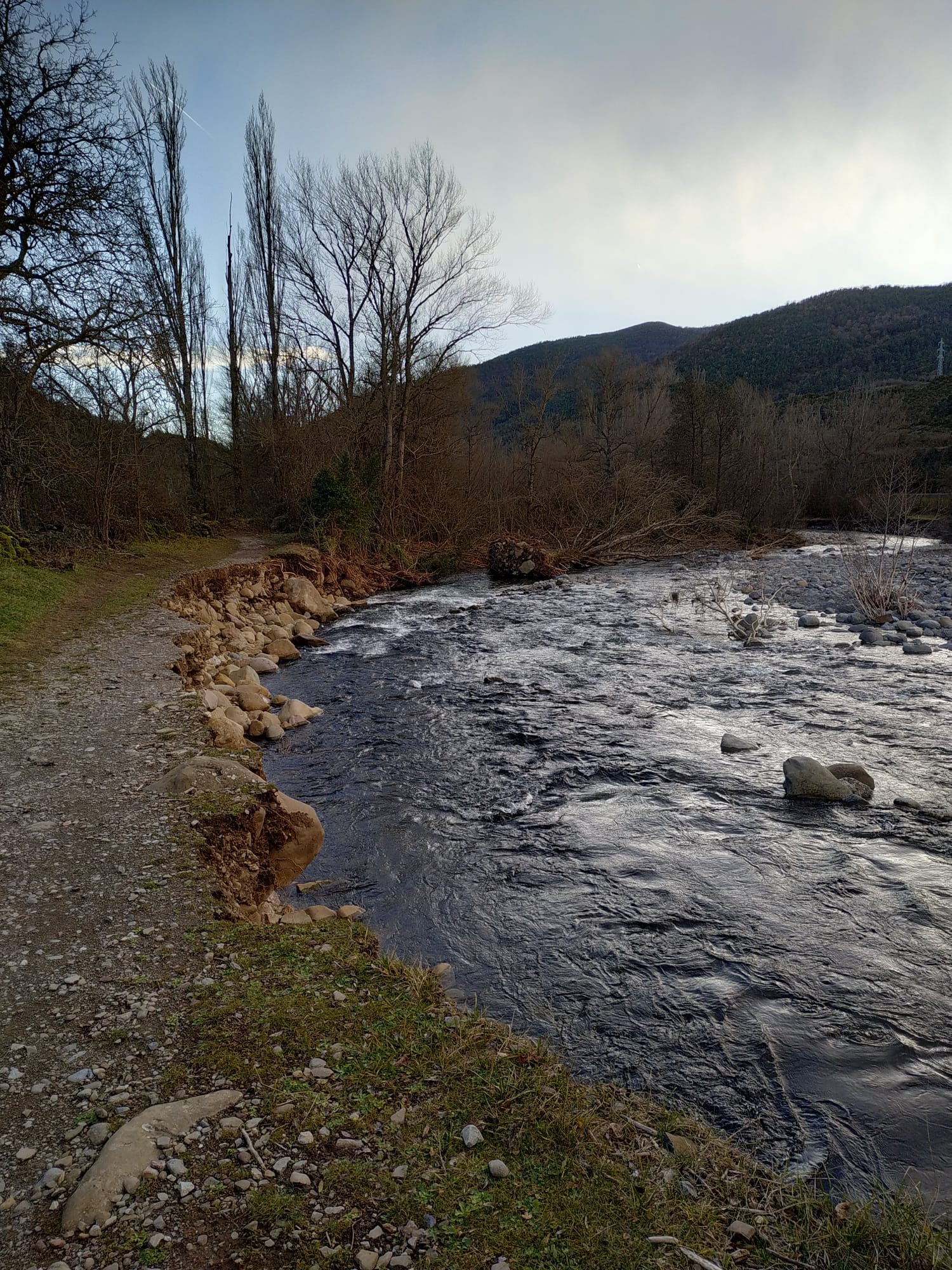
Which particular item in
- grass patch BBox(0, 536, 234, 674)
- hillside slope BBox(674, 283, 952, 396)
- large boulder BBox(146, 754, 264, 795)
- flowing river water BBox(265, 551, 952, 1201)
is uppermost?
hillside slope BBox(674, 283, 952, 396)

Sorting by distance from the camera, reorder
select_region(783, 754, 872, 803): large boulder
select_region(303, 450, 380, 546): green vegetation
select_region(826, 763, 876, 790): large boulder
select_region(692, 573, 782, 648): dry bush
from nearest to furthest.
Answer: select_region(783, 754, 872, 803): large boulder < select_region(826, 763, 876, 790): large boulder < select_region(692, 573, 782, 648): dry bush < select_region(303, 450, 380, 546): green vegetation

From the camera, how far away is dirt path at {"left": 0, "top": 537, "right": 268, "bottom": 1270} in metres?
2.23

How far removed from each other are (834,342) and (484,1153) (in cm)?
8283

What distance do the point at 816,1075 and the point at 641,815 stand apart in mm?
2490

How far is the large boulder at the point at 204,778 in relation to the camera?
4.91 meters

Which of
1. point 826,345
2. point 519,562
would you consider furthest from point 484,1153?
point 826,345

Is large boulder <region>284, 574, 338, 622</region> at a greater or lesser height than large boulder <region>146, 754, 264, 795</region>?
greater

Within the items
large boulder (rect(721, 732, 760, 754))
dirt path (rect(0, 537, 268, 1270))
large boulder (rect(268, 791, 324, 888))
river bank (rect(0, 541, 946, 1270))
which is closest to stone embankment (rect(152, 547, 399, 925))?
large boulder (rect(268, 791, 324, 888))

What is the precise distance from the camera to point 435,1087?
263 centimetres

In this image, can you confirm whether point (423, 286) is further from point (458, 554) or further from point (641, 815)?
point (641, 815)

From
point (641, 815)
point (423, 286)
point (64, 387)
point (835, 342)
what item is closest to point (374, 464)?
point (423, 286)

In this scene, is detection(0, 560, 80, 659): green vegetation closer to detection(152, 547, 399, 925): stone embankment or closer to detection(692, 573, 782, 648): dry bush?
detection(152, 547, 399, 925): stone embankment

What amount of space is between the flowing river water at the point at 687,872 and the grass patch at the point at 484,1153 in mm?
304

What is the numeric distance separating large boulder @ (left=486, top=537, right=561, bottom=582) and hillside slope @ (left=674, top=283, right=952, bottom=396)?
1986 inches
